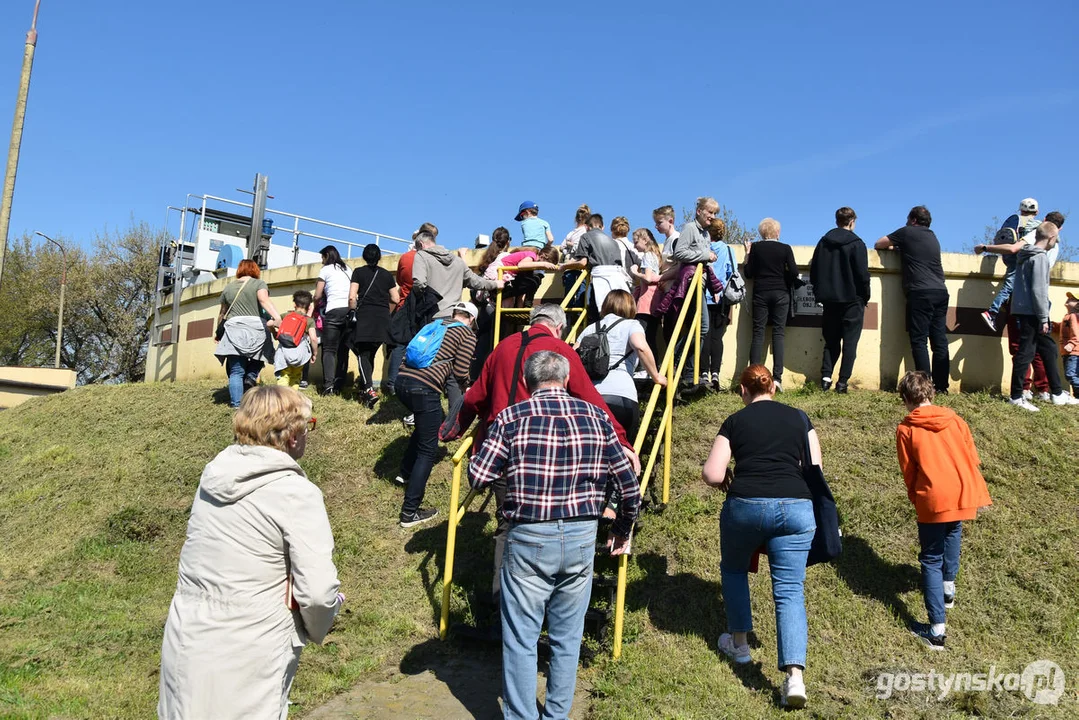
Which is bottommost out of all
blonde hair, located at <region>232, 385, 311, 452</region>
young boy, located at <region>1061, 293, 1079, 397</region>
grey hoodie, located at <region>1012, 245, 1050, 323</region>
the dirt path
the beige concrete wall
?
the dirt path

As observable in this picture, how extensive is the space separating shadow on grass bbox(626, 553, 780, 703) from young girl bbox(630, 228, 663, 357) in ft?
9.85

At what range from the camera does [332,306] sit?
32.3ft

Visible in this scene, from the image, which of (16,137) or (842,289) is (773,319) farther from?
(16,137)

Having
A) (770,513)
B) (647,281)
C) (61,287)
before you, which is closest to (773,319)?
(647,281)

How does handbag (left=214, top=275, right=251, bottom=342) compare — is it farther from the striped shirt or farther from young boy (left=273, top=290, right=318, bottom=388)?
the striped shirt

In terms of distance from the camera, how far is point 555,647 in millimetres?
3854

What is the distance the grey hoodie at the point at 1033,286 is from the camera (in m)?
7.83

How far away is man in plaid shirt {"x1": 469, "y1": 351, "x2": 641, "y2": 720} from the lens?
147 inches

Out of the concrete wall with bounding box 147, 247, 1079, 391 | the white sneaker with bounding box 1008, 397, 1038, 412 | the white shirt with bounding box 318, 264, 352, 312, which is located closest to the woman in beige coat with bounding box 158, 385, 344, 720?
the concrete wall with bounding box 147, 247, 1079, 391

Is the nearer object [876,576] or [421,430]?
[876,576]

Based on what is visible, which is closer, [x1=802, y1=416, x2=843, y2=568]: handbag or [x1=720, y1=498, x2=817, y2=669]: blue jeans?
[x1=720, y1=498, x2=817, y2=669]: blue jeans

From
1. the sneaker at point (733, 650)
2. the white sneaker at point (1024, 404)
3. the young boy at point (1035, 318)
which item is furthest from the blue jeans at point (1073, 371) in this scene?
the sneaker at point (733, 650)

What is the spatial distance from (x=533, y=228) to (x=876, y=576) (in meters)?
5.64

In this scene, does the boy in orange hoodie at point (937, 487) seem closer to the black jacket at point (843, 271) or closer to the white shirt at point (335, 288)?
the black jacket at point (843, 271)
